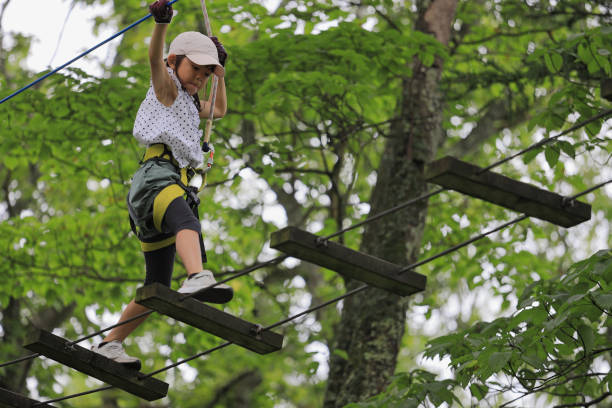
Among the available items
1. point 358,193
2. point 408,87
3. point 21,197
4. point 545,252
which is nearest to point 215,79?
point 408,87

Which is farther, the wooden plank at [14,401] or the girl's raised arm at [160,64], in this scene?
the wooden plank at [14,401]

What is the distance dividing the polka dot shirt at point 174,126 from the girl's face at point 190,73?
3 cm

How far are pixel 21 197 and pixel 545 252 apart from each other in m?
7.29

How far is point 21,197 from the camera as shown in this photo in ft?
36.1

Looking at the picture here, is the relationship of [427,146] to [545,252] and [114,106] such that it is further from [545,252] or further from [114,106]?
[545,252]

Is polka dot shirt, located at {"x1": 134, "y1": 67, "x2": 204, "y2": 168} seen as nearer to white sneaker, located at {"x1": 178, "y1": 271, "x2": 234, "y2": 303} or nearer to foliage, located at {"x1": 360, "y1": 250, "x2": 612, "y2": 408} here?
white sneaker, located at {"x1": 178, "y1": 271, "x2": 234, "y2": 303}

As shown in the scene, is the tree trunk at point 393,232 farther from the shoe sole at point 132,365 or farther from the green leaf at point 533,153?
the shoe sole at point 132,365

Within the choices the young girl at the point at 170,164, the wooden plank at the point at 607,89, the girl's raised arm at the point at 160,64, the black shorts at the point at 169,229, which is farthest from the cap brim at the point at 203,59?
the wooden plank at the point at 607,89

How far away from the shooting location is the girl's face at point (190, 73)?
384cm

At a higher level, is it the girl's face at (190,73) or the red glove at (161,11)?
the red glove at (161,11)

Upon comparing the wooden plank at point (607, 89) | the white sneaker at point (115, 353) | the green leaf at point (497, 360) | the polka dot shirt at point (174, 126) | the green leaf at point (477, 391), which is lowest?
the green leaf at point (477, 391)

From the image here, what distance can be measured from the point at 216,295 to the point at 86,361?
880 millimetres

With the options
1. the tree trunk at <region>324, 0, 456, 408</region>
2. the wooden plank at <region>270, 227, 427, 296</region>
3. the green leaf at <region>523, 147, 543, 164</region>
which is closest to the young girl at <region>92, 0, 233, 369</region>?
the wooden plank at <region>270, 227, 427, 296</region>

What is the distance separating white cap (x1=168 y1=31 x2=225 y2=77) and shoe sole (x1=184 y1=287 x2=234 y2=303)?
1.09 metres
